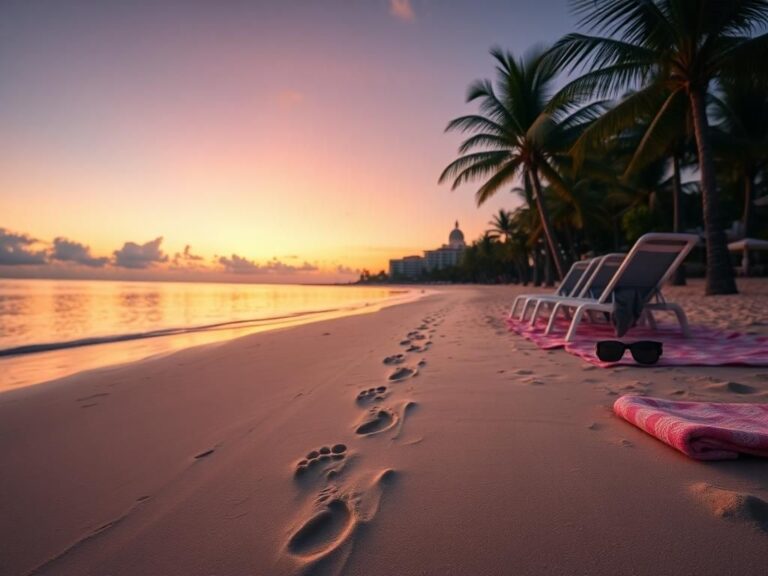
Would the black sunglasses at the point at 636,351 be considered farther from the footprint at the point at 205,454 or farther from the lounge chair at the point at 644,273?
the footprint at the point at 205,454

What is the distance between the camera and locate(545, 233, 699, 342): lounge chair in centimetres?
387

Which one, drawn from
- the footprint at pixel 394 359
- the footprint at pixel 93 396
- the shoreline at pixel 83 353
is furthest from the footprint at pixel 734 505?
the shoreline at pixel 83 353

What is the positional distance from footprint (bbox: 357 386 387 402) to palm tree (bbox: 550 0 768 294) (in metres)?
9.39

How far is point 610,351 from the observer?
2887mm

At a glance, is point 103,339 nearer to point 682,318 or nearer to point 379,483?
point 379,483

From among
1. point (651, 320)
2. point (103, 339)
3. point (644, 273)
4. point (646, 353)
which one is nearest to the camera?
point (646, 353)

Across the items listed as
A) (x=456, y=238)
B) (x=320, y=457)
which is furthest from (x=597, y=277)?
(x=456, y=238)

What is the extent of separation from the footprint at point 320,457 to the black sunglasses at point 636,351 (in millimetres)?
2201

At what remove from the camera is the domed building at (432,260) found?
453 ft

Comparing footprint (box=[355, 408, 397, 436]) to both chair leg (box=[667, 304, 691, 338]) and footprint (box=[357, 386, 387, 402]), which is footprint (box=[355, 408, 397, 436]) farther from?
chair leg (box=[667, 304, 691, 338])

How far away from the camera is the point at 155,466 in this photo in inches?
62.9

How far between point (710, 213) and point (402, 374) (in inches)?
385

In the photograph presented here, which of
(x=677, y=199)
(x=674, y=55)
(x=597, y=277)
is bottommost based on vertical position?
(x=597, y=277)

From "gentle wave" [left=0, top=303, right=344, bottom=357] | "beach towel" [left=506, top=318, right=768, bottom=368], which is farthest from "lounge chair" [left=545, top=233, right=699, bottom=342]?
"gentle wave" [left=0, top=303, right=344, bottom=357]
